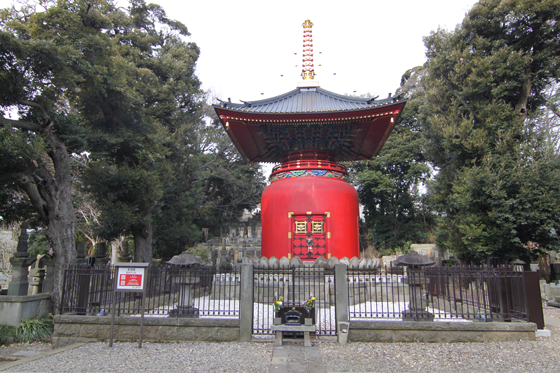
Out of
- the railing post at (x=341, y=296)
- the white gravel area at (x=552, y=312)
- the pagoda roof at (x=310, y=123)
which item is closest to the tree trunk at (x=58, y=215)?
the pagoda roof at (x=310, y=123)

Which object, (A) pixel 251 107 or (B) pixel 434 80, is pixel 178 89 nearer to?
Answer: (A) pixel 251 107

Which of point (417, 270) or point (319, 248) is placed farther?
point (319, 248)

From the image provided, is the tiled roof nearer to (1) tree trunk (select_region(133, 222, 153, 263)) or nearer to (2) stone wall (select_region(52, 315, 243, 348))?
(1) tree trunk (select_region(133, 222, 153, 263))

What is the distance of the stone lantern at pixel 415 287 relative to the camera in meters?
8.00

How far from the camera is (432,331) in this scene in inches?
295

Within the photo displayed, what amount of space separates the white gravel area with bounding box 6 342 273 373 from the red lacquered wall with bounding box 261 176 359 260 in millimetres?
7233

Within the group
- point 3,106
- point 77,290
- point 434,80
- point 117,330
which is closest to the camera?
point 117,330

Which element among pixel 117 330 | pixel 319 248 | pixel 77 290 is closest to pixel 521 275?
pixel 319 248

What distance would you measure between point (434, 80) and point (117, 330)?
747 inches

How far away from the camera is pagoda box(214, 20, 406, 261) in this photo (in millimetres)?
13625

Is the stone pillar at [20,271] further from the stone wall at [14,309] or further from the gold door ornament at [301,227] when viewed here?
the gold door ornament at [301,227]

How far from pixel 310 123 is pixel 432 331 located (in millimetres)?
8878

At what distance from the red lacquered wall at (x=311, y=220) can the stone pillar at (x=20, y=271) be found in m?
8.59

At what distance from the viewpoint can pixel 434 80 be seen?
19.1m
